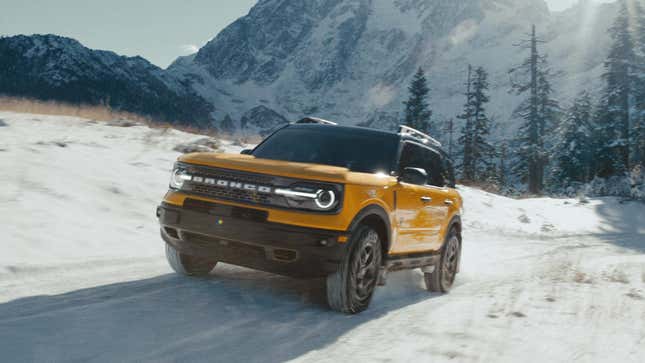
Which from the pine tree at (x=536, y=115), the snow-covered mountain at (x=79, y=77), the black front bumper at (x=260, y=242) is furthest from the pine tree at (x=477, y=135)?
the snow-covered mountain at (x=79, y=77)

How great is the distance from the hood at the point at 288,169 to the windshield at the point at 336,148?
0.54 metres

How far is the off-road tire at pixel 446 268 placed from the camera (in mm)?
7062

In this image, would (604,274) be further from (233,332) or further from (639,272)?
(233,332)

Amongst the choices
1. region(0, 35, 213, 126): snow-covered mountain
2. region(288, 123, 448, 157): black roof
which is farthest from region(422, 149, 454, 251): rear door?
region(0, 35, 213, 126): snow-covered mountain

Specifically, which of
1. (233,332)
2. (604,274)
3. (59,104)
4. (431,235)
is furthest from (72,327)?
(59,104)

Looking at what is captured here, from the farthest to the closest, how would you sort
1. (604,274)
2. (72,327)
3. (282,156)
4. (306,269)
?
(604,274) → (282,156) → (306,269) → (72,327)

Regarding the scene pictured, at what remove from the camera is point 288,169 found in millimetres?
4949

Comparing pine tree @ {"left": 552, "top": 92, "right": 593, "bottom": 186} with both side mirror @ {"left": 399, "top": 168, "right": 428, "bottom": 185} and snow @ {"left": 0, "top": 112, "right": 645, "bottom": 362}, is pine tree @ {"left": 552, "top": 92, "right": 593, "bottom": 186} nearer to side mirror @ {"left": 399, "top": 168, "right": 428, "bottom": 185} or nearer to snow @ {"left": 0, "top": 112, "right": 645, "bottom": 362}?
snow @ {"left": 0, "top": 112, "right": 645, "bottom": 362}

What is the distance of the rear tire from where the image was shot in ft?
19.5

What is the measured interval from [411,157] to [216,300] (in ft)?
8.50

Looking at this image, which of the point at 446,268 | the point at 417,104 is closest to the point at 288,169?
the point at 446,268

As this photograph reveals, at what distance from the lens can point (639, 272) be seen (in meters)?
9.25

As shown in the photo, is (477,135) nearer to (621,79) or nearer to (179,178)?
(621,79)

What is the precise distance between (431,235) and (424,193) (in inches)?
24.2
